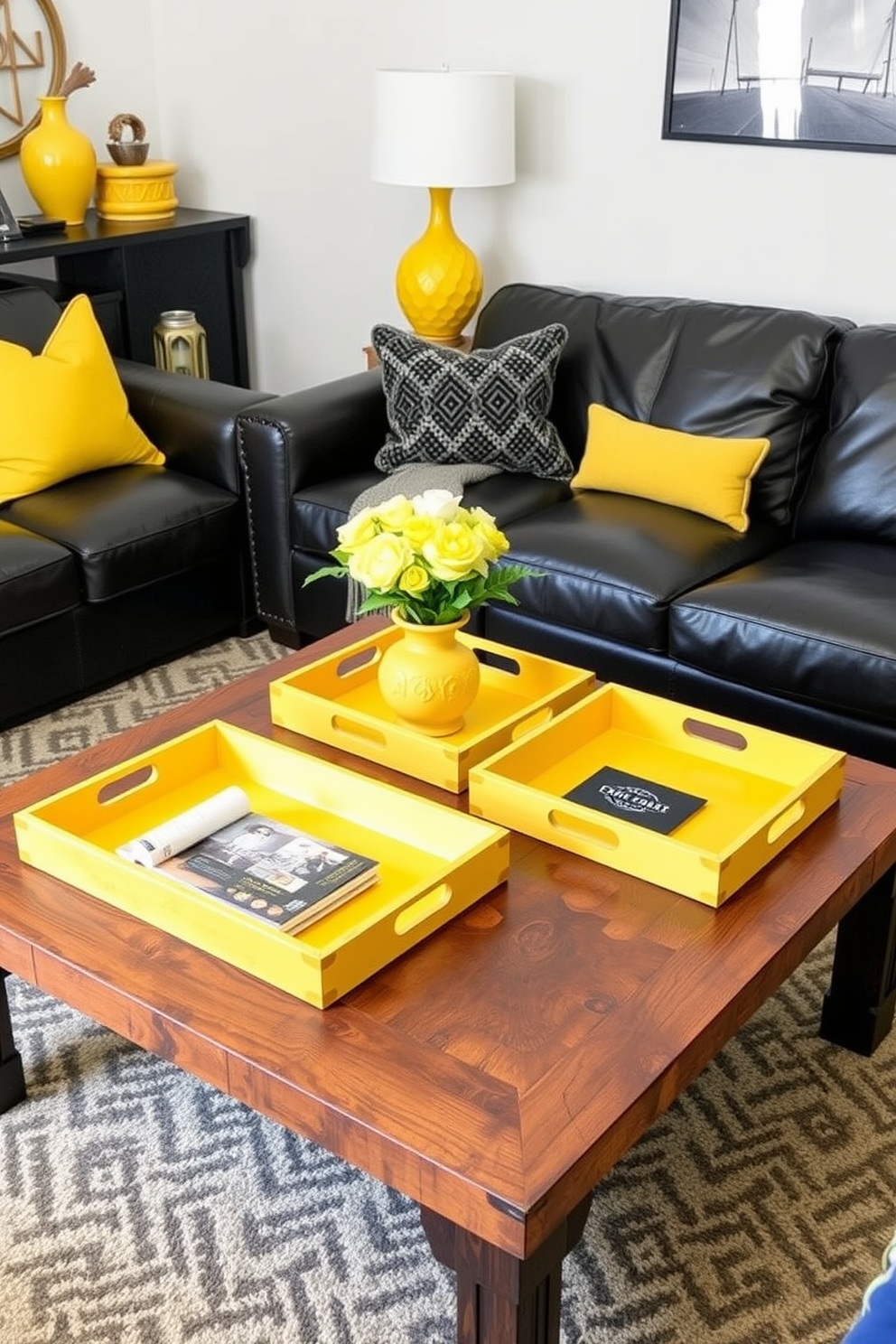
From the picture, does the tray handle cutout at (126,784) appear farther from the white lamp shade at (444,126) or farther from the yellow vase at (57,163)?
the yellow vase at (57,163)

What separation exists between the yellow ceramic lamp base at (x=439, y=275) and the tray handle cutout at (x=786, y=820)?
86.9 inches

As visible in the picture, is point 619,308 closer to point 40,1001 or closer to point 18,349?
point 18,349

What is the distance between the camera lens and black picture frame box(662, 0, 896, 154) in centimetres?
318

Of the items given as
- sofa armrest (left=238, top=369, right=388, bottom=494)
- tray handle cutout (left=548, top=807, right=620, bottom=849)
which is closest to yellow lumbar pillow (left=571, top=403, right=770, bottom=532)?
sofa armrest (left=238, top=369, right=388, bottom=494)

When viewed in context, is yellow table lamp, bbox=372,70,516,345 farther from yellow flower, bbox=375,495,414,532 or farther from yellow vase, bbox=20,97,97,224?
yellow flower, bbox=375,495,414,532

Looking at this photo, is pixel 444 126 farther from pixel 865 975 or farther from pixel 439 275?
pixel 865 975

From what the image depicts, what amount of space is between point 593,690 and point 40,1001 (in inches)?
39.7

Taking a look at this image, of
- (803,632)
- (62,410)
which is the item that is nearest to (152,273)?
(62,410)

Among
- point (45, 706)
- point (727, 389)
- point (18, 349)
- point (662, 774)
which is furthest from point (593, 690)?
point (18, 349)

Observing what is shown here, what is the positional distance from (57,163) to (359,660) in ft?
7.62

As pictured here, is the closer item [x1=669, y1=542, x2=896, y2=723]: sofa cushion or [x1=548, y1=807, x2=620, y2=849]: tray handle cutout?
[x1=548, y1=807, x2=620, y2=849]: tray handle cutout

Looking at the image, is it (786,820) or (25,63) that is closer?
(786,820)

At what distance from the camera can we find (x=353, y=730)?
6.92 ft

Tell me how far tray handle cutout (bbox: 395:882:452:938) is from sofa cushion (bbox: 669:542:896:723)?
112 centimetres
